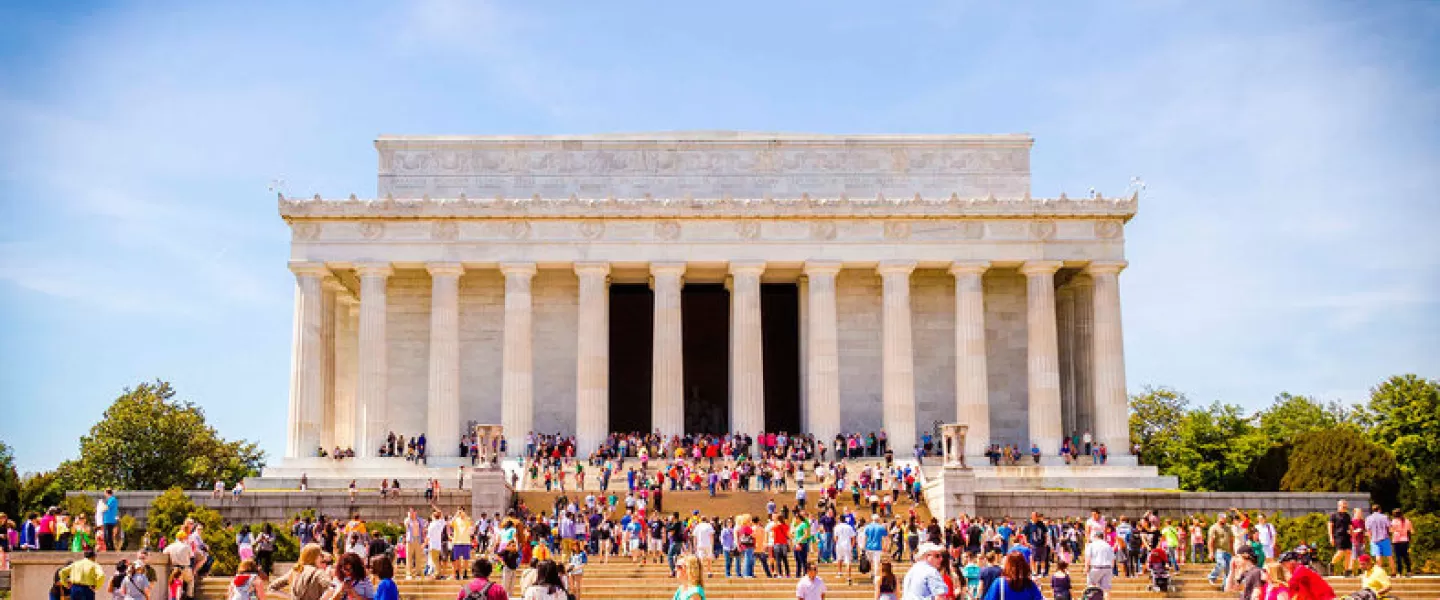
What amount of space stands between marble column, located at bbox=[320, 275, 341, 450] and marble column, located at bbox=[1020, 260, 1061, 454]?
27.7 meters

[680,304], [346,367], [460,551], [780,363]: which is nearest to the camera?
[460,551]

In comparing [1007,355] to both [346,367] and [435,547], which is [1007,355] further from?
[435,547]

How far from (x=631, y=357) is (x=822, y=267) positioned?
44.4 feet

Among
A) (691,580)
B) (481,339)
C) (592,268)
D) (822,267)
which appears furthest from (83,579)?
(481,339)

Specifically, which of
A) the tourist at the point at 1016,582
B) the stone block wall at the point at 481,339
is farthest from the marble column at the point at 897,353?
the tourist at the point at 1016,582

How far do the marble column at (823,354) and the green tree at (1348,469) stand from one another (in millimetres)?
16422

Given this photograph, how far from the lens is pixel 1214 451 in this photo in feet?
223

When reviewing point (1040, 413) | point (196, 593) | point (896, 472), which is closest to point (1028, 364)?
point (1040, 413)

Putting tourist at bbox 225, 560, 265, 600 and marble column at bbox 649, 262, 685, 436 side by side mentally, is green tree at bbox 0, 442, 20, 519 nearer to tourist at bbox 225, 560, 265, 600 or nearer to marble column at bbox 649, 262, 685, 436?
marble column at bbox 649, 262, 685, 436

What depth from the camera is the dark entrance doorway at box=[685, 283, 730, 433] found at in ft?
210

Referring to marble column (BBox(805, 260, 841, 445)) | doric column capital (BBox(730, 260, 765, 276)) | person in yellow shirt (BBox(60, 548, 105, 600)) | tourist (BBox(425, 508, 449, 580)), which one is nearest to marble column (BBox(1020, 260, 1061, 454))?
marble column (BBox(805, 260, 841, 445))

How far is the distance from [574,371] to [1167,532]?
3101 cm

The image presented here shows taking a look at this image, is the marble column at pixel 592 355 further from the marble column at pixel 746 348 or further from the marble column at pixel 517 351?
the marble column at pixel 746 348

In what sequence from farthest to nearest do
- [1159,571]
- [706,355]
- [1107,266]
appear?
[706,355]
[1107,266]
[1159,571]
